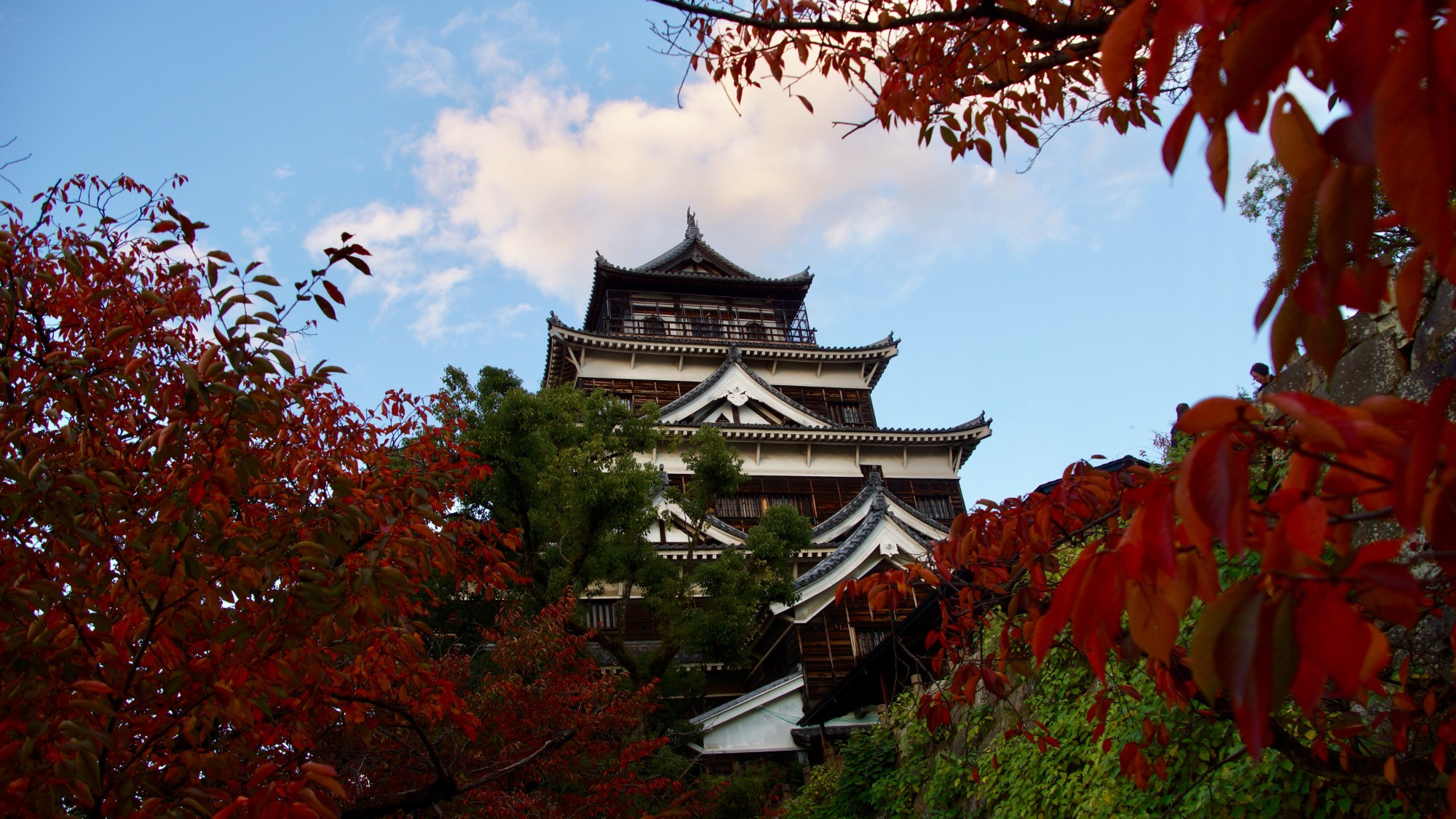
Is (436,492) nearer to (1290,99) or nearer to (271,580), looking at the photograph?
(271,580)

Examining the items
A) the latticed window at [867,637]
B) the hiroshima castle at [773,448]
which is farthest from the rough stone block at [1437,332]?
the latticed window at [867,637]

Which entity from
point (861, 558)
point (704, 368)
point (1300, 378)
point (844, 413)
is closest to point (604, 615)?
point (861, 558)

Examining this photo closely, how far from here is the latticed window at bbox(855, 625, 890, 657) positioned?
14.9 metres

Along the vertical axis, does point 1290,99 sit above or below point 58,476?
below

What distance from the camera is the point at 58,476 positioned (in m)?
2.93

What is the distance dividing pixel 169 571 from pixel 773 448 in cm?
2213

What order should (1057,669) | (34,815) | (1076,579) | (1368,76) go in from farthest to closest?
(1057,669) → (34,815) → (1076,579) → (1368,76)

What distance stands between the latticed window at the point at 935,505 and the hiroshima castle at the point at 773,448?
51 millimetres

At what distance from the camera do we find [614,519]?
1305 centimetres

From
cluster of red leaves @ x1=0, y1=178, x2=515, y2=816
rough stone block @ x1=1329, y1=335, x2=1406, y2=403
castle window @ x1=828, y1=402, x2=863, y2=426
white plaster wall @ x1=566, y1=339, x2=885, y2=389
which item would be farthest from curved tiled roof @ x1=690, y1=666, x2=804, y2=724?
castle window @ x1=828, y1=402, x2=863, y2=426

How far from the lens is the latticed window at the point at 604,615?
18.0 metres

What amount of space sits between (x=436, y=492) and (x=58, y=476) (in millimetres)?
1767

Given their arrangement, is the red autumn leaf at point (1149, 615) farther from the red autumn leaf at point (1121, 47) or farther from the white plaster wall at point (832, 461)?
the white plaster wall at point (832, 461)

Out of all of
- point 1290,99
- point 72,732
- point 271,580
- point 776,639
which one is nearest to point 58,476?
point 271,580
